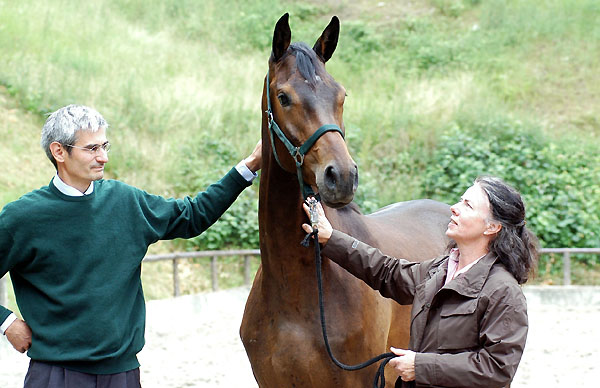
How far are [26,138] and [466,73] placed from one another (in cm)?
1016

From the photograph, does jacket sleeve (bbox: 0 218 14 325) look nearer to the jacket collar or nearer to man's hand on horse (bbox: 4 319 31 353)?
man's hand on horse (bbox: 4 319 31 353)

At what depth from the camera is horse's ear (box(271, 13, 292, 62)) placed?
3.02m

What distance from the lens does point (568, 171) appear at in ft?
41.5

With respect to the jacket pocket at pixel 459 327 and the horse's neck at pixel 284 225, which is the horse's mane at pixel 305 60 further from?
the jacket pocket at pixel 459 327

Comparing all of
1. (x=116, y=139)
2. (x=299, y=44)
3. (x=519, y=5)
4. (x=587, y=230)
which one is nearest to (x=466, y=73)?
(x=519, y=5)

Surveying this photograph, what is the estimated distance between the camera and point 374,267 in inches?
118

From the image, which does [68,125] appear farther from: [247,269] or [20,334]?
[247,269]

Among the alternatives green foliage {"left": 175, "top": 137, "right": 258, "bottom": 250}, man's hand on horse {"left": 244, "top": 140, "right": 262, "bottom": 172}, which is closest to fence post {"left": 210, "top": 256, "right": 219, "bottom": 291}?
green foliage {"left": 175, "top": 137, "right": 258, "bottom": 250}

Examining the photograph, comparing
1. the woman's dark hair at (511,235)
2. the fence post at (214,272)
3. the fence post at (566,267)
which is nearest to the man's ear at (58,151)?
the woman's dark hair at (511,235)

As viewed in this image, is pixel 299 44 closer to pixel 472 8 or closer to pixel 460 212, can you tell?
pixel 460 212

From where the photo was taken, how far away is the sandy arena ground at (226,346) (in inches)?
257

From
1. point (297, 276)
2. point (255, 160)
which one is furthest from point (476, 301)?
point (255, 160)

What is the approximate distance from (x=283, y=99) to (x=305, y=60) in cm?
18

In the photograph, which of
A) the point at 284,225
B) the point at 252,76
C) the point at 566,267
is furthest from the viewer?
the point at 252,76
